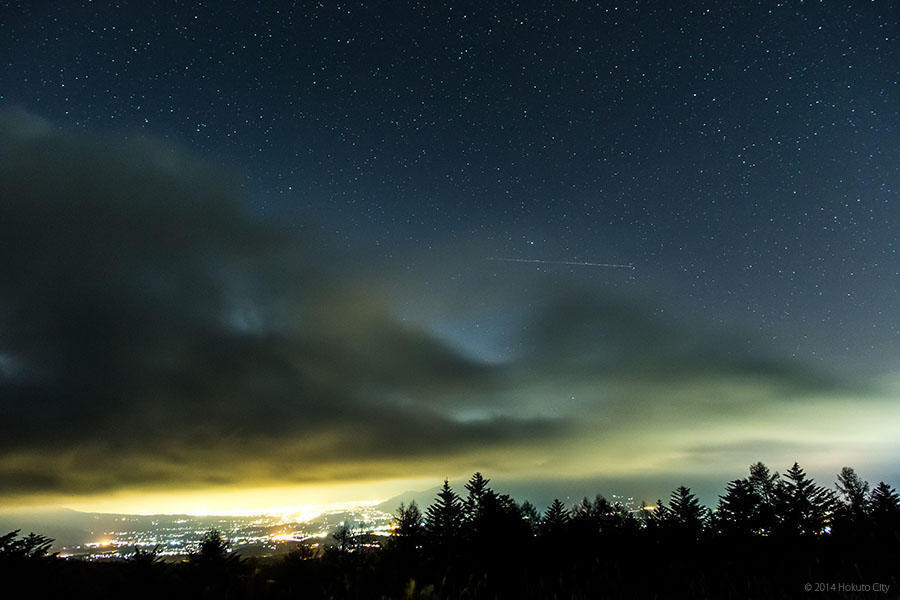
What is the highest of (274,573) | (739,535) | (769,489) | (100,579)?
(274,573)

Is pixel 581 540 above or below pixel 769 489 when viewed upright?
above

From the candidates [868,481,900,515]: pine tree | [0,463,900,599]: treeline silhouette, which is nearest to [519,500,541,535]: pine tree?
[0,463,900,599]: treeline silhouette

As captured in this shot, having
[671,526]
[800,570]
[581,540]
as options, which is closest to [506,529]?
[581,540]

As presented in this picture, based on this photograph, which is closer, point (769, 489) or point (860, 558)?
point (860, 558)

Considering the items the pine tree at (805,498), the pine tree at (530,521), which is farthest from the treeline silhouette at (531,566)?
the pine tree at (805,498)

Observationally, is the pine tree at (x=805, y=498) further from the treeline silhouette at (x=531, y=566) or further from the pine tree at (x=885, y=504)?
the treeline silhouette at (x=531, y=566)

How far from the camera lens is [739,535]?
1541 centimetres

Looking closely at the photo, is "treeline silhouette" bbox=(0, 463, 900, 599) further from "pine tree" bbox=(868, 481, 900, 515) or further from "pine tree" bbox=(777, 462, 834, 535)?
"pine tree" bbox=(777, 462, 834, 535)

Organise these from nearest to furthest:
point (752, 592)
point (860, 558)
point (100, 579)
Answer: point (752, 592) < point (860, 558) < point (100, 579)

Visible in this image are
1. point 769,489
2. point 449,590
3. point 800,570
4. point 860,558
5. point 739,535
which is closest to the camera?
point 449,590

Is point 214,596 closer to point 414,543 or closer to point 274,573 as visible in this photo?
point 274,573

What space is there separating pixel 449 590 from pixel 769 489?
103 m

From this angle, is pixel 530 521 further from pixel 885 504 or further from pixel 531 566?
pixel 885 504

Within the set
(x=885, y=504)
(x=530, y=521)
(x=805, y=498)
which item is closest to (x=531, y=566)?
(x=530, y=521)
